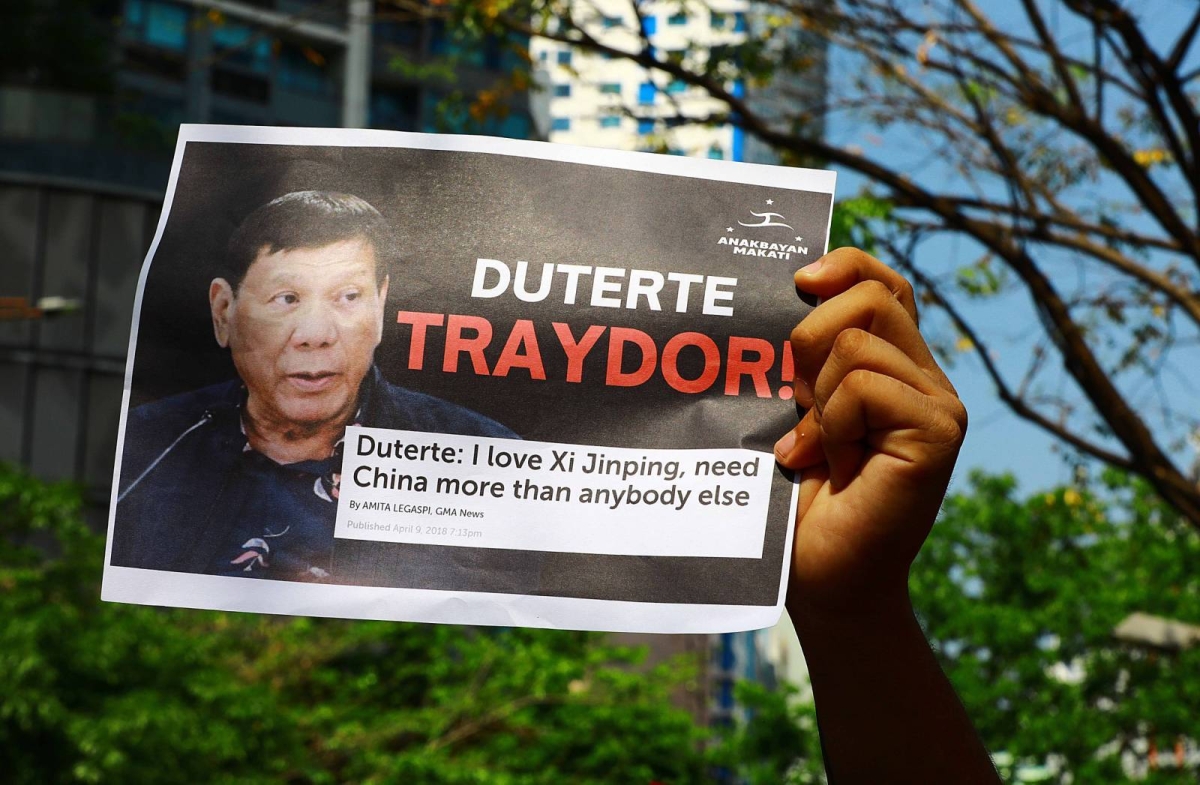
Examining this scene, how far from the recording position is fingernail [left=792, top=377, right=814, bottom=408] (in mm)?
1865

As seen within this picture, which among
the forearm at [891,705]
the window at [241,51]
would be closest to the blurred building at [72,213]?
the window at [241,51]

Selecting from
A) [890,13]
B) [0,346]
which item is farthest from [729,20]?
[0,346]

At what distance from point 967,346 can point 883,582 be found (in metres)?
5.96

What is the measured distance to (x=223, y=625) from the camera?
575 inches

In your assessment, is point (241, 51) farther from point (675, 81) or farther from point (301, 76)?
point (675, 81)

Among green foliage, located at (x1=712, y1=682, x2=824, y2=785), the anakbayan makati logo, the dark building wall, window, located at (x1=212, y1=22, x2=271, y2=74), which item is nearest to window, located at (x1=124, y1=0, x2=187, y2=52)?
window, located at (x1=212, y1=22, x2=271, y2=74)

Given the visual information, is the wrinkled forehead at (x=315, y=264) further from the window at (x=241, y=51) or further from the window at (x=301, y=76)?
the window at (x=301, y=76)

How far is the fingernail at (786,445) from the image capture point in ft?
6.08

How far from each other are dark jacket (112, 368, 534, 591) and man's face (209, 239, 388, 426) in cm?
4

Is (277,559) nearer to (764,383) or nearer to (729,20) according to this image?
(764,383)

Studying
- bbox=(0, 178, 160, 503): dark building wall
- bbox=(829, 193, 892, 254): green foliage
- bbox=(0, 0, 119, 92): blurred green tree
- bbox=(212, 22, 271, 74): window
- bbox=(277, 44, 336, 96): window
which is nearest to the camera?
bbox=(829, 193, 892, 254): green foliage

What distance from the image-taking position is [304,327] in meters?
1.84

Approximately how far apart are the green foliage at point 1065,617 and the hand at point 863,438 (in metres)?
8.43

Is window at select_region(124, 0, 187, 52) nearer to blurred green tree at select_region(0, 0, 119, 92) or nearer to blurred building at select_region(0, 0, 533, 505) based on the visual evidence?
blurred building at select_region(0, 0, 533, 505)
